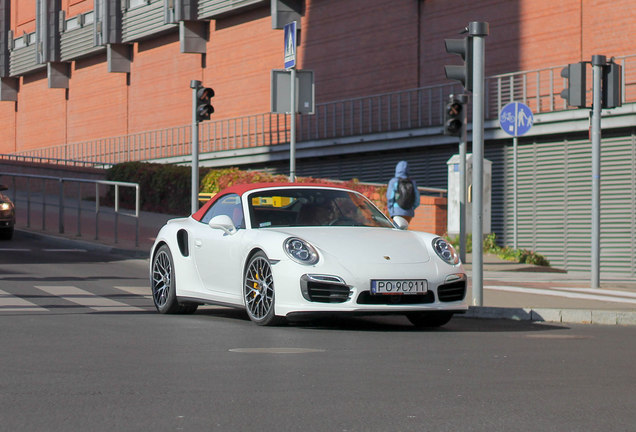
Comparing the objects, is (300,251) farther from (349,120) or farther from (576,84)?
(349,120)

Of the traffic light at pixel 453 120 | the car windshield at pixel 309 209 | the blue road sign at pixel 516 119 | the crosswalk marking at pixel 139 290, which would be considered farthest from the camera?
the blue road sign at pixel 516 119

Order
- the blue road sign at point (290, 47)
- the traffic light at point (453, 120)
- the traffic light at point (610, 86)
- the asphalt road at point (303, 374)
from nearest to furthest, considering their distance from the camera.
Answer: the asphalt road at point (303, 374) → the traffic light at point (610, 86) → the blue road sign at point (290, 47) → the traffic light at point (453, 120)

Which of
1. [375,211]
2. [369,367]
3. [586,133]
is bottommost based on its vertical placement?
[369,367]

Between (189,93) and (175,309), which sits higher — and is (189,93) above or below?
above

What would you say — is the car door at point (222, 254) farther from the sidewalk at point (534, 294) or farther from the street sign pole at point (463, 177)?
the street sign pole at point (463, 177)

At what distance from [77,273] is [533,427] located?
12.5 m

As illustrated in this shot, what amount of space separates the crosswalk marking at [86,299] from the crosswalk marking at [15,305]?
21.5 inches

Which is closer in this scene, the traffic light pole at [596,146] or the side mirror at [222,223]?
the side mirror at [222,223]

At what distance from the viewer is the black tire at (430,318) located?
1075 cm

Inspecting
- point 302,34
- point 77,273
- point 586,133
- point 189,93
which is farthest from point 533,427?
point 189,93

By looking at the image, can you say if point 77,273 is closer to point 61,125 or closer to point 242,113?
point 242,113

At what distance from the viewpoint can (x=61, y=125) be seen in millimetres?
55938

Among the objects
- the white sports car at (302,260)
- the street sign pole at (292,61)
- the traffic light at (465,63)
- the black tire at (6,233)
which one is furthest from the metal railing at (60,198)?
the white sports car at (302,260)

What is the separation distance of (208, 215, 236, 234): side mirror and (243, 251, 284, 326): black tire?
1.63 feet
